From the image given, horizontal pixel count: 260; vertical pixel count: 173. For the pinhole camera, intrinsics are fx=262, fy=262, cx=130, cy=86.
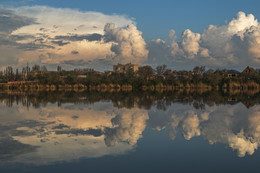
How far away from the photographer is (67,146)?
50.9 feet

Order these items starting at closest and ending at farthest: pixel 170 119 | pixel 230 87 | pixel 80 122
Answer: pixel 80 122 → pixel 170 119 → pixel 230 87

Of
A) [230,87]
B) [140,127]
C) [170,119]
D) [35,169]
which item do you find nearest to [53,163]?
[35,169]

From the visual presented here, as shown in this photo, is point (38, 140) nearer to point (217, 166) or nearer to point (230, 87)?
point (217, 166)

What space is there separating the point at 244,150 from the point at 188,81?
106m

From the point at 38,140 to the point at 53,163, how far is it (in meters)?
5.06

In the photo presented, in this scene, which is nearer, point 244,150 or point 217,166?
point 217,166

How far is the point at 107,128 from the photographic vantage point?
20.9 meters

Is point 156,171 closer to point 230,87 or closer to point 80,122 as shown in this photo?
point 80,122

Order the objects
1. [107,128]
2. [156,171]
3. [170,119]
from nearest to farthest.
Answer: [156,171]
[107,128]
[170,119]

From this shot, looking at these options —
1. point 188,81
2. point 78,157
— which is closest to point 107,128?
point 78,157

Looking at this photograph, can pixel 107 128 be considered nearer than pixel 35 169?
No

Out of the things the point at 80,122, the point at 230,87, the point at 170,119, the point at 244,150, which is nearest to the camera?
the point at 244,150

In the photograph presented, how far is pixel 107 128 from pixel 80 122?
428 cm

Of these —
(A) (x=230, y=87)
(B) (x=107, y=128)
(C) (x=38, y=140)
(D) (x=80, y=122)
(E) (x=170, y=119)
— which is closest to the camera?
(C) (x=38, y=140)
